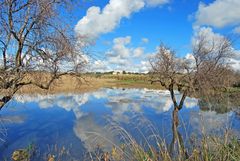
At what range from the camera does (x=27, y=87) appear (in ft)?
26.6

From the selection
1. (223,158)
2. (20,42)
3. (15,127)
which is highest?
(20,42)

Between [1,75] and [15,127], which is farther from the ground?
[1,75]

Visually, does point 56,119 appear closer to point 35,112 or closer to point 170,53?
point 35,112

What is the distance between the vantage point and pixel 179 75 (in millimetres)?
17234

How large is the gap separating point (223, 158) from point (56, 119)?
19452 millimetres

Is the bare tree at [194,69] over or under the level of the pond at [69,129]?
over

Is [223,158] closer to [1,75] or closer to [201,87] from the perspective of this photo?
[1,75]

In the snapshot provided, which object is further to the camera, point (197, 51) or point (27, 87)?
point (197, 51)

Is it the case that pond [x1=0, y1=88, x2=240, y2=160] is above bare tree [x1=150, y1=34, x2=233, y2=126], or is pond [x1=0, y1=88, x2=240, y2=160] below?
below

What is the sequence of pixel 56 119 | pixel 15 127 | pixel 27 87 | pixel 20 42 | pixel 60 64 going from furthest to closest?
pixel 56 119 → pixel 15 127 → pixel 27 87 → pixel 60 64 → pixel 20 42

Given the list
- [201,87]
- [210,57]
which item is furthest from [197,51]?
[201,87]

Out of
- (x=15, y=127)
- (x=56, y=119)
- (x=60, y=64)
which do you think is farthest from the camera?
(x=56, y=119)

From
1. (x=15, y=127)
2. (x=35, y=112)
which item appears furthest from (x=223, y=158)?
(x=35, y=112)

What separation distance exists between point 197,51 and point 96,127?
27.0ft
